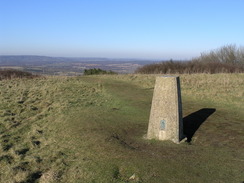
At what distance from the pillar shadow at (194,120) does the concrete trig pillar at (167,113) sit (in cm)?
77

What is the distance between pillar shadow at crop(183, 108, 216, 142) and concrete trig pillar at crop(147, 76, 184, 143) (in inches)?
30.4

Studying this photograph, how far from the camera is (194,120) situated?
9.49 m

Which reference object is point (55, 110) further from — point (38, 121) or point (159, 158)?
point (159, 158)

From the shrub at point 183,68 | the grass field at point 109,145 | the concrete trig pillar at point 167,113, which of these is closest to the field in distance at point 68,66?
the shrub at point 183,68

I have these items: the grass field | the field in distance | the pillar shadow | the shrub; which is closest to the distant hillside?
the field in distance

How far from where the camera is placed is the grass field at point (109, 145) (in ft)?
17.3

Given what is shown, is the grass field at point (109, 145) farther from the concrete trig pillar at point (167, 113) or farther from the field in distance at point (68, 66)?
the field in distance at point (68, 66)

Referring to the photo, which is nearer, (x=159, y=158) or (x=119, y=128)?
(x=159, y=158)

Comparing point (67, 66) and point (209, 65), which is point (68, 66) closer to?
point (67, 66)

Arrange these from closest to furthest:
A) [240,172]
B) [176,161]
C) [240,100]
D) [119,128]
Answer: [240,172] < [176,161] < [119,128] < [240,100]

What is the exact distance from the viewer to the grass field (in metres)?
5.27

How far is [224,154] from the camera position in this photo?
20.4 ft

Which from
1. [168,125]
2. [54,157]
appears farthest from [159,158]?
[54,157]

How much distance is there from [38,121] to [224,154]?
693 cm
